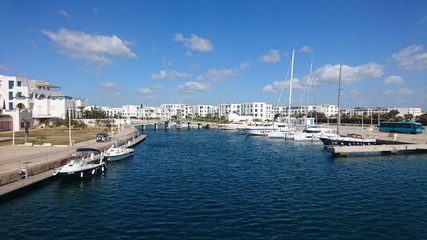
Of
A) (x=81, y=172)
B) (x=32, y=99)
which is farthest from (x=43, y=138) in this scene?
(x=32, y=99)

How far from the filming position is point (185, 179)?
33219mm

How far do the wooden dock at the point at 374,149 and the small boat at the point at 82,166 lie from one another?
37.3 metres

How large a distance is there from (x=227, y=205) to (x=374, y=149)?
40090 millimetres

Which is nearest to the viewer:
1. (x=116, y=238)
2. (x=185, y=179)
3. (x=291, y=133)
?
(x=116, y=238)

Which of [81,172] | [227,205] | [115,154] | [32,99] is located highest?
[32,99]

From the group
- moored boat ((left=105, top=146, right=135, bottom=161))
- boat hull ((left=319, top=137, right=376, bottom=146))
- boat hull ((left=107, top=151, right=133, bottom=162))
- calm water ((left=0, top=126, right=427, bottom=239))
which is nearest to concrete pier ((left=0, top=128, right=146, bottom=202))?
calm water ((left=0, top=126, right=427, bottom=239))

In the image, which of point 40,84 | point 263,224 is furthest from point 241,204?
point 40,84

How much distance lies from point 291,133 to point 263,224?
69305mm

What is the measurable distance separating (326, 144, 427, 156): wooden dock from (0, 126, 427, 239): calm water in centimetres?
1170

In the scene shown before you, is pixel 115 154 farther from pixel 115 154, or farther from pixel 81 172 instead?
pixel 81 172

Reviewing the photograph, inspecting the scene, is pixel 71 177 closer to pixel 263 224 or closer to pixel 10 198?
pixel 10 198

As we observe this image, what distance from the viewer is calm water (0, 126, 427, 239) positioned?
61.1ft

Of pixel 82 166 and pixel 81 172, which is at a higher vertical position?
pixel 82 166

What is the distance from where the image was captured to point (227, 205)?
935 inches
